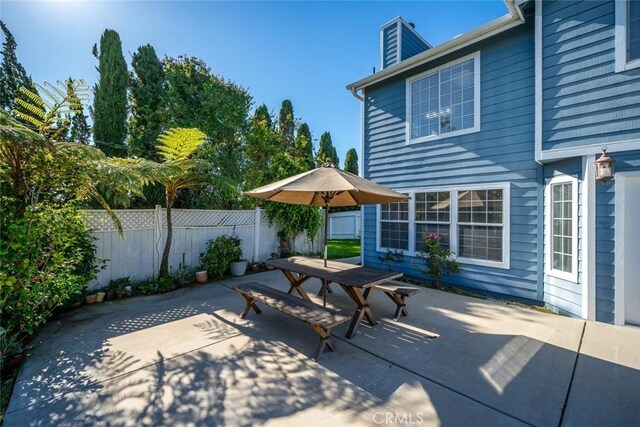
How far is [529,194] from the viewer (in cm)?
520

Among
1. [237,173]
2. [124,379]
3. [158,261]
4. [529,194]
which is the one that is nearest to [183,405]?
[124,379]

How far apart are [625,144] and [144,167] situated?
7391 millimetres

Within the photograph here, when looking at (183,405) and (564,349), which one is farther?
(564,349)

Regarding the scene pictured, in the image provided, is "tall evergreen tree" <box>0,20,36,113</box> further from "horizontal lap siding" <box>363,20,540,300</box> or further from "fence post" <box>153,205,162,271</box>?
"horizontal lap siding" <box>363,20,540,300</box>

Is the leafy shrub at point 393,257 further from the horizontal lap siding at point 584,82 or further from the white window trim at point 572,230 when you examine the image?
the horizontal lap siding at point 584,82

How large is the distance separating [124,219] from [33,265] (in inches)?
116

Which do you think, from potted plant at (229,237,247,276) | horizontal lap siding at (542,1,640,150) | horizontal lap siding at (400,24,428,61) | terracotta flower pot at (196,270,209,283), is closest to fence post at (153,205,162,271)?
terracotta flower pot at (196,270,209,283)

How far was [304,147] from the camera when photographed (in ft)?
39.4

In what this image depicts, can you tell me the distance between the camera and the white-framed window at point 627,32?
13.0ft

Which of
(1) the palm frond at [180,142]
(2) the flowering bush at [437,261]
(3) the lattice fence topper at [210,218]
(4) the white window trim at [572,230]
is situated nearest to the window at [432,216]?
(2) the flowering bush at [437,261]

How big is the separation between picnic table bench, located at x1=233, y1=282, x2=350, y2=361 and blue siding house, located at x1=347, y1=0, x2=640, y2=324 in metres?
2.93

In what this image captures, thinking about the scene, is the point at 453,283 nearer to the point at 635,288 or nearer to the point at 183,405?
the point at 635,288

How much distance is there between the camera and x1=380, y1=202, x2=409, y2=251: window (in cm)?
714

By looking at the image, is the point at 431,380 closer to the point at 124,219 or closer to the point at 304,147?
the point at 124,219
